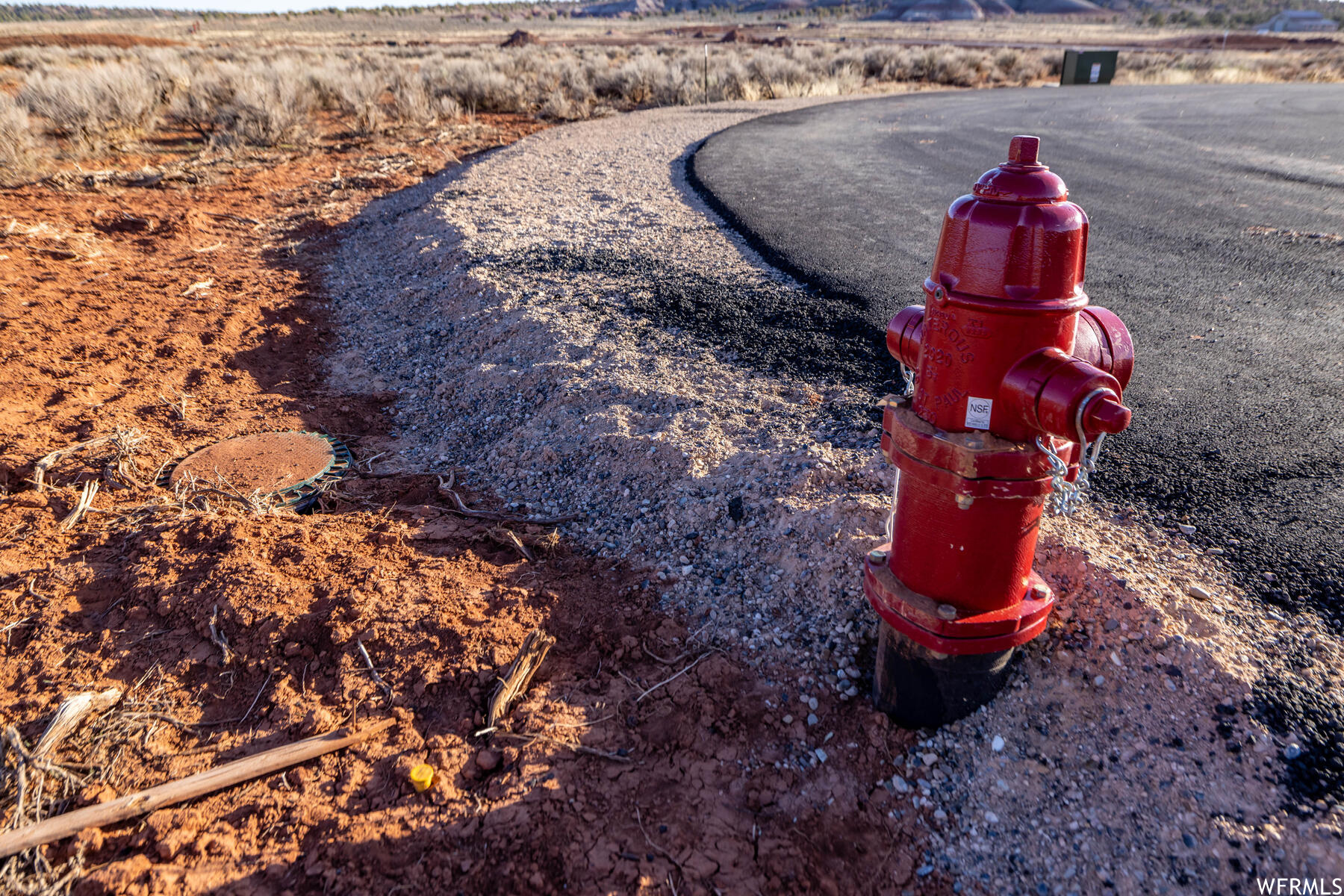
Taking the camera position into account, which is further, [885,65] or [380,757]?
[885,65]

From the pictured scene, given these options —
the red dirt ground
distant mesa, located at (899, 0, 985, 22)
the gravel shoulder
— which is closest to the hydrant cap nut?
the gravel shoulder

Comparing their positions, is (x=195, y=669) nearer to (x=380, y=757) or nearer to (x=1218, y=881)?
(x=380, y=757)

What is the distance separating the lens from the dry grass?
12.5 metres

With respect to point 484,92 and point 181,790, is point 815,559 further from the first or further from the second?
point 484,92

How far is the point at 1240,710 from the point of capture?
2016mm

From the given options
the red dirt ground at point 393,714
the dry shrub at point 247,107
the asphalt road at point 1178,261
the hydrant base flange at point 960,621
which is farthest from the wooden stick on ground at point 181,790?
the dry shrub at point 247,107

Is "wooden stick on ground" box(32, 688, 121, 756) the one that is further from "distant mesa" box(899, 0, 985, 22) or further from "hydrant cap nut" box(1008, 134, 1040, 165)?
"distant mesa" box(899, 0, 985, 22)

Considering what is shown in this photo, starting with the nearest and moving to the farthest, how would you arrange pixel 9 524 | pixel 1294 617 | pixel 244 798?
pixel 244 798 → pixel 1294 617 → pixel 9 524

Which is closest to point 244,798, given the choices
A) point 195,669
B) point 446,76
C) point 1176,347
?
point 195,669

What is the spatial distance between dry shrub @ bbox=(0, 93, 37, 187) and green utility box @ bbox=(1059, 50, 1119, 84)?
23090mm

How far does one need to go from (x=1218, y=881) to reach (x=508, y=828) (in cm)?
171

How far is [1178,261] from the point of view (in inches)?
220

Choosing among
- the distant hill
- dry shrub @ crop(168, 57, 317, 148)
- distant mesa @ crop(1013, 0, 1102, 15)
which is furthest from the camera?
the distant hill

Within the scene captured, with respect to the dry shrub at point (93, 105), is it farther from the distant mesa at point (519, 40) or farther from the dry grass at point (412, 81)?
the distant mesa at point (519, 40)
